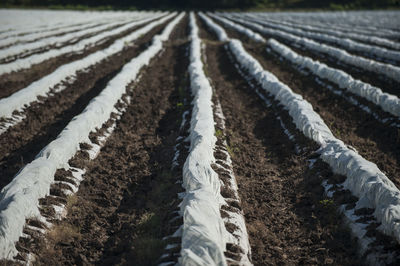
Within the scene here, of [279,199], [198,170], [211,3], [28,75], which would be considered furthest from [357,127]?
A: [211,3]

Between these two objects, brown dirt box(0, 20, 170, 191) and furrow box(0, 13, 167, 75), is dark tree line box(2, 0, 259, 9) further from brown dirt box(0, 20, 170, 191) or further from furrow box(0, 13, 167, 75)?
brown dirt box(0, 20, 170, 191)

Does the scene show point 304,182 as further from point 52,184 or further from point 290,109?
point 52,184

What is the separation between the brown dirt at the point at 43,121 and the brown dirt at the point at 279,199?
4733 mm

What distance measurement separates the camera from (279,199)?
5969 millimetres

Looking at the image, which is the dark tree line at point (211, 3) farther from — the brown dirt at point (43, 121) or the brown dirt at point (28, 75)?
the brown dirt at point (43, 121)

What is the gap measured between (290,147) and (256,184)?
1.86m

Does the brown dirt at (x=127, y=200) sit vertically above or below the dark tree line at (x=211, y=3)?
below

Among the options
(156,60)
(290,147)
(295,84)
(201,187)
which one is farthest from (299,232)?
(156,60)

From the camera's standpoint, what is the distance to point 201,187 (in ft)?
17.2

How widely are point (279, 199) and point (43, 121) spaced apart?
689 centimetres

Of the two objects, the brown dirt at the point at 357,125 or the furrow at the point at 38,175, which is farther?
the brown dirt at the point at 357,125

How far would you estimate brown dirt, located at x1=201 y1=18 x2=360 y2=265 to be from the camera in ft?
15.5

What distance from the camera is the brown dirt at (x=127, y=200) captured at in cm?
454

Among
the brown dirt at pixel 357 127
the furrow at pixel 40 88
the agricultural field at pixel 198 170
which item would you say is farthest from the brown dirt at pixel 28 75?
the brown dirt at pixel 357 127
